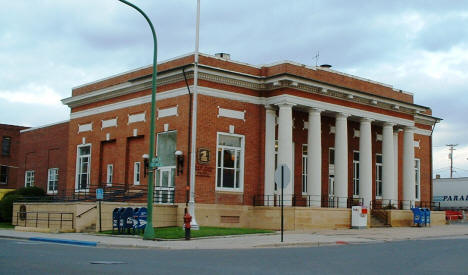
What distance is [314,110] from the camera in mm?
34656

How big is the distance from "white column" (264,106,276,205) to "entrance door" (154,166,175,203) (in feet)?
16.7

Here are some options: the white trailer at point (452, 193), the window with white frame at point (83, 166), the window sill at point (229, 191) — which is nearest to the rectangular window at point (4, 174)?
the window with white frame at point (83, 166)

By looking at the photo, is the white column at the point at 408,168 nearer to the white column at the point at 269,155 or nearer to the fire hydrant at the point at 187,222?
the white column at the point at 269,155

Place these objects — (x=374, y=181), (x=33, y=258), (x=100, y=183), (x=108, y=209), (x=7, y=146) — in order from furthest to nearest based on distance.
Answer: (x=7, y=146) → (x=374, y=181) → (x=100, y=183) → (x=108, y=209) → (x=33, y=258)

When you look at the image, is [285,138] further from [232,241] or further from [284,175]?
[284,175]

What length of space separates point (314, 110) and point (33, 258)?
21.7 m

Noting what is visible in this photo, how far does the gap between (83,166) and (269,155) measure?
1328 cm

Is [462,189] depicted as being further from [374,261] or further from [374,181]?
[374,261]

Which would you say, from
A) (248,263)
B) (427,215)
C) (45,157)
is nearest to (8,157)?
(45,157)

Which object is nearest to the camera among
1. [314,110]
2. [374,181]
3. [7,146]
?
[314,110]

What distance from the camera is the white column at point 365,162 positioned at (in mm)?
37125

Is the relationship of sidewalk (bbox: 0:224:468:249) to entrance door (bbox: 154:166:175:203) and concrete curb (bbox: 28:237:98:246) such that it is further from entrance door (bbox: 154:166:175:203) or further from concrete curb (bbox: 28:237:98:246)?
entrance door (bbox: 154:166:175:203)

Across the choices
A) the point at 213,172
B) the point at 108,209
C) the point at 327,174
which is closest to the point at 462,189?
the point at 327,174

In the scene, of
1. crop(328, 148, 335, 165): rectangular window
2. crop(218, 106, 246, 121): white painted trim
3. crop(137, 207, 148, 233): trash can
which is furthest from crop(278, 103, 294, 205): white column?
crop(137, 207, 148, 233): trash can
